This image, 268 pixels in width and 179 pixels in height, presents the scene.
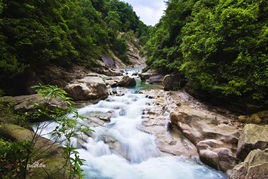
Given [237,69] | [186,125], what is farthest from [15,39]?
[237,69]

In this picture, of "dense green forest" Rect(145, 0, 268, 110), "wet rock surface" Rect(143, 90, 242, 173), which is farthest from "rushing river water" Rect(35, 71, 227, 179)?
"dense green forest" Rect(145, 0, 268, 110)

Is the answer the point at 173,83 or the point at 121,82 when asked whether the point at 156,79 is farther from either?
the point at 121,82

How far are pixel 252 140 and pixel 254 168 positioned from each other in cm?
119

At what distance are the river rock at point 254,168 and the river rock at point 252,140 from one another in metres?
0.51

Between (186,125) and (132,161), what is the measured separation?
2624 mm

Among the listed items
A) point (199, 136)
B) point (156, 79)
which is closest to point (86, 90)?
point (199, 136)

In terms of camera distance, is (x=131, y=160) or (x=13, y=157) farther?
(x=131, y=160)

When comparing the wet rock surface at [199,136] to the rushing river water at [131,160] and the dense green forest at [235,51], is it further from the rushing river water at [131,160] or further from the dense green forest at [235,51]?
the dense green forest at [235,51]

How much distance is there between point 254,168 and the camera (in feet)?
7.73

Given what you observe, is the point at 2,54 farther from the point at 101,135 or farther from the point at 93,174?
the point at 93,174

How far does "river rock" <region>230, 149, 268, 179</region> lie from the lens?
89.2 inches

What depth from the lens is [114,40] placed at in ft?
115

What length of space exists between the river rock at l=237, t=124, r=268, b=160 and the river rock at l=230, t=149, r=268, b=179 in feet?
1.67

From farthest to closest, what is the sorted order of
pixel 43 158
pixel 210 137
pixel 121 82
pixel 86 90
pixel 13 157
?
1. pixel 121 82
2. pixel 86 90
3. pixel 210 137
4. pixel 43 158
5. pixel 13 157
